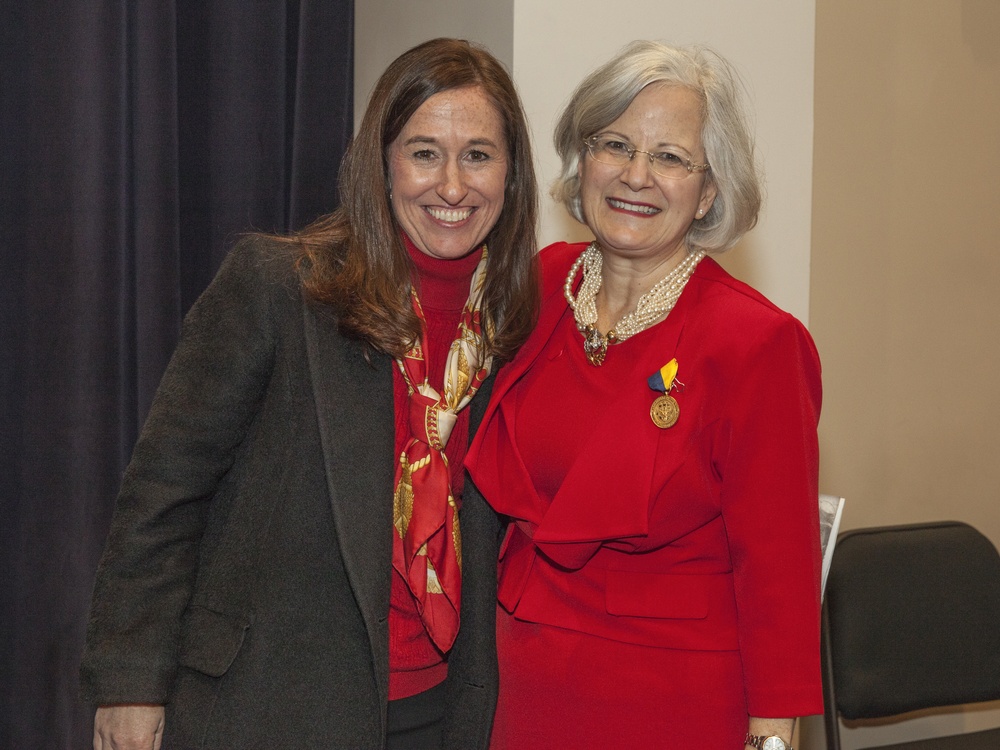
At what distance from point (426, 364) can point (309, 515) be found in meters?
0.32

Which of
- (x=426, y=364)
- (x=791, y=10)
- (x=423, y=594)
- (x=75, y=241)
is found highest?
(x=791, y=10)

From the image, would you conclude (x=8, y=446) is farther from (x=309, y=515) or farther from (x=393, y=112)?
(x=393, y=112)

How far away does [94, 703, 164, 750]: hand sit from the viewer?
163 centimetres

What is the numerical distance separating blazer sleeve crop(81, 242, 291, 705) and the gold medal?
0.66m

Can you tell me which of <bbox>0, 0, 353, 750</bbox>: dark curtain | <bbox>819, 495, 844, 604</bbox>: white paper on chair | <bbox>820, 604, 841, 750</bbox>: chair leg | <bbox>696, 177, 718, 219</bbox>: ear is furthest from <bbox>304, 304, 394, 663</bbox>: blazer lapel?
<bbox>820, 604, 841, 750</bbox>: chair leg

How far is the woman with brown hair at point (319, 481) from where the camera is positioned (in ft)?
5.31

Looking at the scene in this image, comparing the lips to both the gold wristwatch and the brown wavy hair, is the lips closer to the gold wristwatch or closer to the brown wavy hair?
the brown wavy hair

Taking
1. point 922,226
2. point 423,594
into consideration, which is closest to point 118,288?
point 423,594

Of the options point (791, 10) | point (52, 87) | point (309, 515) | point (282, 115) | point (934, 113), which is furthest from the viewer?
point (934, 113)

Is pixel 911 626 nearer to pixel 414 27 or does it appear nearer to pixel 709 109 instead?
pixel 709 109

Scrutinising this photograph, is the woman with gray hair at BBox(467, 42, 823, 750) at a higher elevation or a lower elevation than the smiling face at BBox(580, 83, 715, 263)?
lower

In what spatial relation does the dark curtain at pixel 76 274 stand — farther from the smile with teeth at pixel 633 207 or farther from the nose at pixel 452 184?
the smile with teeth at pixel 633 207

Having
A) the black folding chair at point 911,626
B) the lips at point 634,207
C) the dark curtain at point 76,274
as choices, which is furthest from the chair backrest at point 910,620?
the dark curtain at point 76,274

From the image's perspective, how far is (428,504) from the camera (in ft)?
5.71
